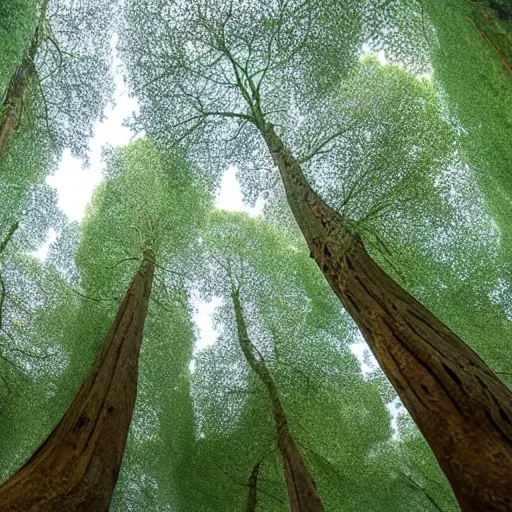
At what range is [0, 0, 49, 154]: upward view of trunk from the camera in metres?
7.78

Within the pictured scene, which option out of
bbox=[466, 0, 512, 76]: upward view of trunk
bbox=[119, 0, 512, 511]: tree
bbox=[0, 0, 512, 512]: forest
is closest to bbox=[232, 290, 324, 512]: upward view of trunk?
bbox=[0, 0, 512, 512]: forest

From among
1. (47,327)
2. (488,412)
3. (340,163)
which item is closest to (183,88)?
(340,163)

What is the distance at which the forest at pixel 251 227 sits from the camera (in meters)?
9.20

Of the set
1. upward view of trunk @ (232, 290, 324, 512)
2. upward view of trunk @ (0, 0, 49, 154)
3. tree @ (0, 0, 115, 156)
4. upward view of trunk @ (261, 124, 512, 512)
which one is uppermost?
tree @ (0, 0, 115, 156)

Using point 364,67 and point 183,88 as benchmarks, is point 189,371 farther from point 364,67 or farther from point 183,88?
point 364,67

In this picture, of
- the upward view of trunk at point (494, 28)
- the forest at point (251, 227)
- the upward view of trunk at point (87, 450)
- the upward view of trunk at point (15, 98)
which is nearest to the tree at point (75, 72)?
the forest at point (251, 227)

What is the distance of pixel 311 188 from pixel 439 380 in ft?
11.5

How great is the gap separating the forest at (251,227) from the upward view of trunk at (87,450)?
6.40ft

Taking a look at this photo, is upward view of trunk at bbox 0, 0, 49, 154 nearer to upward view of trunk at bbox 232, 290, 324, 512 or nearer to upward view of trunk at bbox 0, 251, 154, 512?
upward view of trunk at bbox 0, 251, 154, 512

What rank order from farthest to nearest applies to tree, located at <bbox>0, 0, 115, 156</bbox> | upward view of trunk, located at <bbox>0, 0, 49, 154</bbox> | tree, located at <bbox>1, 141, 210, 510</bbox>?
tree, located at <bbox>0, 0, 115, 156</bbox>, upward view of trunk, located at <bbox>0, 0, 49, 154</bbox>, tree, located at <bbox>1, 141, 210, 510</bbox>

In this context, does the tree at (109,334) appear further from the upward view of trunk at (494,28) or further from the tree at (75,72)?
the upward view of trunk at (494,28)

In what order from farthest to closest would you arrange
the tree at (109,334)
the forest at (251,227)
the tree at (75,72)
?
1. the tree at (75,72)
2. the forest at (251,227)
3. the tree at (109,334)

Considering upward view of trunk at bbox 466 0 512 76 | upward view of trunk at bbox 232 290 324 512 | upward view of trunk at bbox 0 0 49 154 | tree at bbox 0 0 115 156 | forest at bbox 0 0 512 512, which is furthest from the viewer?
tree at bbox 0 0 115 156

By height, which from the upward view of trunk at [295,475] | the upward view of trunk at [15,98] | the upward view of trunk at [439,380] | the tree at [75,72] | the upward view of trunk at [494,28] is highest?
the tree at [75,72]
